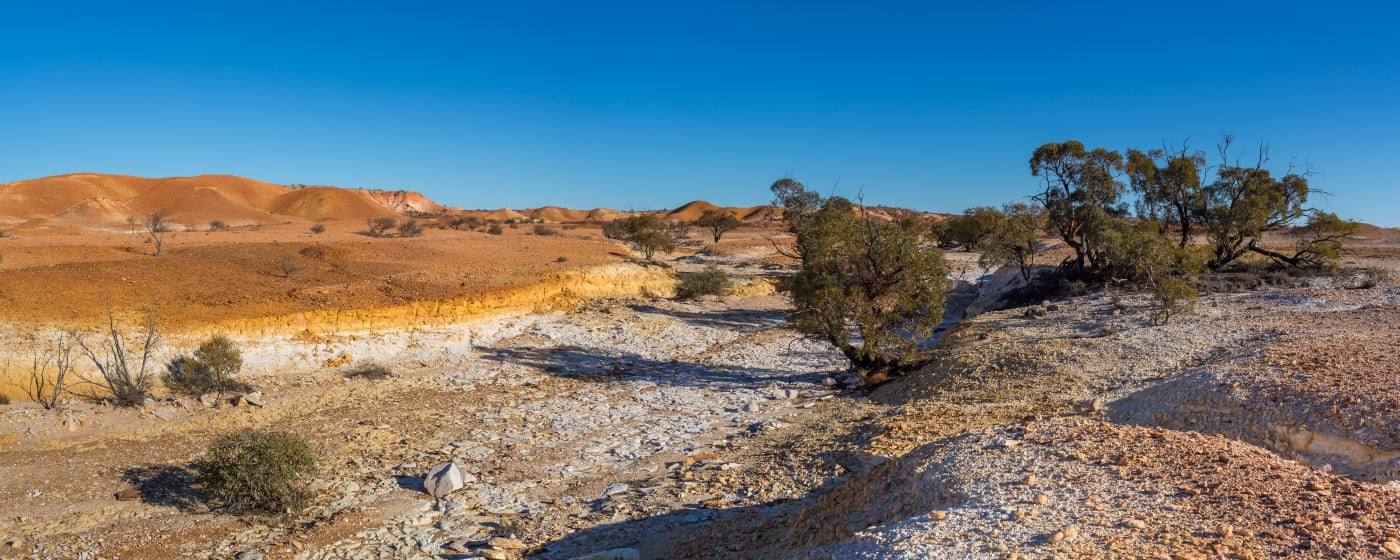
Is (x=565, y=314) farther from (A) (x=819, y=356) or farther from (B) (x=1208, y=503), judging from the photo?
(B) (x=1208, y=503)

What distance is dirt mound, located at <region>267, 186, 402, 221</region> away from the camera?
242 feet

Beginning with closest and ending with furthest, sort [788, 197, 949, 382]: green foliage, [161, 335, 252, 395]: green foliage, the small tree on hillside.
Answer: the small tree on hillside
[161, 335, 252, 395]: green foliage
[788, 197, 949, 382]: green foliage

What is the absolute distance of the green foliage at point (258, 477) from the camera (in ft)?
26.6

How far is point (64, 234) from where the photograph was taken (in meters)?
39.4

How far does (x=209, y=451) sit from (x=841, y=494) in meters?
8.42

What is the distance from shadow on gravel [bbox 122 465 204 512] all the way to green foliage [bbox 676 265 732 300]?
1689 cm

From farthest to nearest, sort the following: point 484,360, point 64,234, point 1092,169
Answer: point 64,234 < point 1092,169 < point 484,360

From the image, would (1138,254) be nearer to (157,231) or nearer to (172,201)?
(157,231)

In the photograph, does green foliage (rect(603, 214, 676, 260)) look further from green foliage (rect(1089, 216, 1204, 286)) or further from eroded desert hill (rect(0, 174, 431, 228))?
eroded desert hill (rect(0, 174, 431, 228))

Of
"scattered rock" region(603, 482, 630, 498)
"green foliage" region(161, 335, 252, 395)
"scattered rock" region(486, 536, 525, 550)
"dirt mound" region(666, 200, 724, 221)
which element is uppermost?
"dirt mound" region(666, 200, 724, 221)

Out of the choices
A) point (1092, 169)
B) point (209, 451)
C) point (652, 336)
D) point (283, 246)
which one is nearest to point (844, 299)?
point (652, 336)

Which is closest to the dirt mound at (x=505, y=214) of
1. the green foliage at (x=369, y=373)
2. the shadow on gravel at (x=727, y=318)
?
the shadow on gravel at (x=727, y=318)

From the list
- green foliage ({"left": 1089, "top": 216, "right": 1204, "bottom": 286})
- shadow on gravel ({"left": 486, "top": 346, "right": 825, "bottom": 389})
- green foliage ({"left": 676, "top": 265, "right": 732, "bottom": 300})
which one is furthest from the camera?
green foliage ({"left": 676, "top": 265, "right": 732, "bottom": 300})

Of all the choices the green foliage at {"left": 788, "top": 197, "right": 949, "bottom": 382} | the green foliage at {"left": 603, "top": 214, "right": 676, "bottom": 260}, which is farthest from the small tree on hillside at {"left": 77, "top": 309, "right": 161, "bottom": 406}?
the green foliage at {"left": 603, "top": 214, "right": 676, "bottom": 260}
